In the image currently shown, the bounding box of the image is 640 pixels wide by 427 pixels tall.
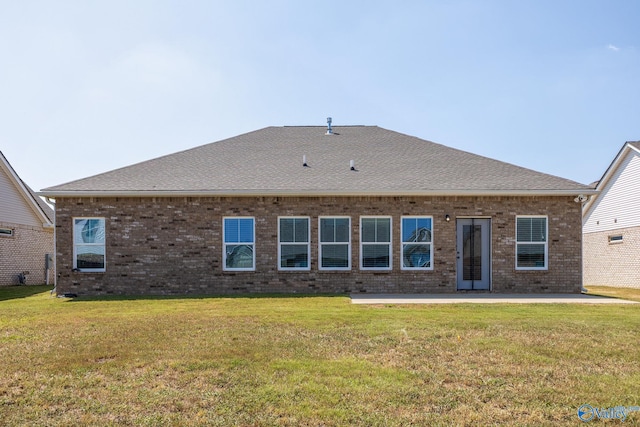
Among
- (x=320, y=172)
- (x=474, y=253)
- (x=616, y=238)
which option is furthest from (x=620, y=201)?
(x=320, y=172)

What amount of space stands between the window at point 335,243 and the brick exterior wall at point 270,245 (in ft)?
0.60

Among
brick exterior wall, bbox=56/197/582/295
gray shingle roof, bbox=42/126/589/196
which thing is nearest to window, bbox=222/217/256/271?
brick exterior wall, bbox=56/197/582/295

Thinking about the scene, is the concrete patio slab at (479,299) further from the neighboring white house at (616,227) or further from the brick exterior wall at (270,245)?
the neighboring white house at (616,227)

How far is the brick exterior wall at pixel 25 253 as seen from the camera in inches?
765

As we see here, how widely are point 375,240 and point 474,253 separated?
309cm

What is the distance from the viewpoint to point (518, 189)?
1338 centimetres

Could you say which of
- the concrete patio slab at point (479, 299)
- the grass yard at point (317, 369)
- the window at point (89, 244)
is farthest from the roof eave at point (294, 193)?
the grass yard at point (317, 369)

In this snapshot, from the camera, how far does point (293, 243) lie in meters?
13.7

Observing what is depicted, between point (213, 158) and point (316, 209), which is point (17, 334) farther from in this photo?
point (213, 158)

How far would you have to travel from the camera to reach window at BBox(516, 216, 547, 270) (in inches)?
541

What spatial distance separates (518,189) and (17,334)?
12534mm

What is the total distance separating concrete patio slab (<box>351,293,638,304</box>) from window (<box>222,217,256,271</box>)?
3.31 m

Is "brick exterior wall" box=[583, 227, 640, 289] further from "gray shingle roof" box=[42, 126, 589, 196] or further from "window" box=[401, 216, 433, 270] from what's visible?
"window" box=[401, 216, 433, 270]

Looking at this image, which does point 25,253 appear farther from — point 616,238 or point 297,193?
point 616,238
